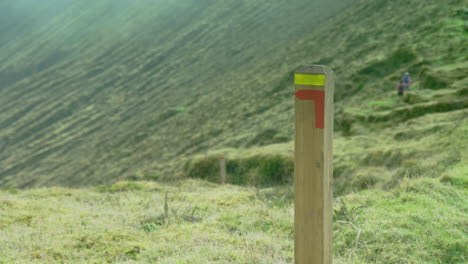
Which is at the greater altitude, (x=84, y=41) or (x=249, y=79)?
(x=84, y=41)

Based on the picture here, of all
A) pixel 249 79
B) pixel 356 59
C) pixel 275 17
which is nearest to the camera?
pixel 356 59

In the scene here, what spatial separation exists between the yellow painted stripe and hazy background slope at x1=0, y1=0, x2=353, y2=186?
74.5ft

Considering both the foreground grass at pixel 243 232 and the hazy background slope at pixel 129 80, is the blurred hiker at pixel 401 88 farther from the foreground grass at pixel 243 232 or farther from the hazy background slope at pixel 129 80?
the foreground grass at pixel 243 232

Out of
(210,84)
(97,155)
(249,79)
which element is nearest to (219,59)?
(210,84)

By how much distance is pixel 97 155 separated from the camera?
110 feet

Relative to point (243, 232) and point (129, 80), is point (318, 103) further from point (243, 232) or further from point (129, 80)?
point (129, 80)

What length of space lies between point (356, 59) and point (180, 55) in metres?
27.7

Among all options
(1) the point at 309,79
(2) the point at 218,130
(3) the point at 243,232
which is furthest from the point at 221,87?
(1) the point at 309,79

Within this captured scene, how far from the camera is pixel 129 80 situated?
170 ft

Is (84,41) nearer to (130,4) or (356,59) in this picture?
(130,4)

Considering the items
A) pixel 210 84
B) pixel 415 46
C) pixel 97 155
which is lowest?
pixel 97 155

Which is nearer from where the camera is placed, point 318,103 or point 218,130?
point 318,103

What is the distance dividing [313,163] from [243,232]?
2.51 m

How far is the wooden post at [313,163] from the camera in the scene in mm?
3023
